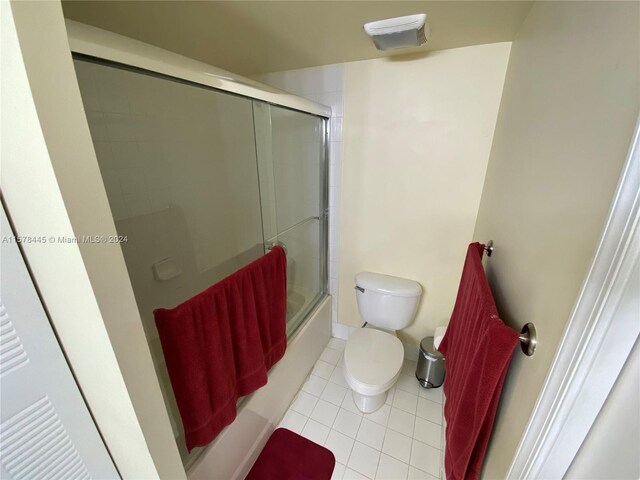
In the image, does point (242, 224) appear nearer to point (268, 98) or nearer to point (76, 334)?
point (268, 98)

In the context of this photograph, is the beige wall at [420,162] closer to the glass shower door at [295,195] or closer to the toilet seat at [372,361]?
the glass shower door at [295,195]

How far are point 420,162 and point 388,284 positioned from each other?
779 mm

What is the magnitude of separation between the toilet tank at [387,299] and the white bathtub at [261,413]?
38 cm

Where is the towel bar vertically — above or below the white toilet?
above

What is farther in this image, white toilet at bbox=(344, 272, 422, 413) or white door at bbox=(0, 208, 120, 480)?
white toilet at bbox=(344, 272, 422, 413)

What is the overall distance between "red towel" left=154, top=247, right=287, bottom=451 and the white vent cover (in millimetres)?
1045

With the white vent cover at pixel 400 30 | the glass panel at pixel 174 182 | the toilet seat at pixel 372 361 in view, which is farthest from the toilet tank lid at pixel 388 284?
the white vent cover at pixel 400 30

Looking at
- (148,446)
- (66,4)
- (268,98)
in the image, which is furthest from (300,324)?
(66,4)

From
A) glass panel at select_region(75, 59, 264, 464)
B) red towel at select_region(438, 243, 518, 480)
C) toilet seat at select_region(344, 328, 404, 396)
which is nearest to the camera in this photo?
red towel at select_region(438, 243, 518, 480)

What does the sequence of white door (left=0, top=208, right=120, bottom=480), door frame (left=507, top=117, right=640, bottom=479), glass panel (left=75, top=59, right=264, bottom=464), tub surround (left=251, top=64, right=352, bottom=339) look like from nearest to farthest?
1. door frame (left=507, top=117, right=640, bottom=479)
2. white door (left=0, top=208, right=120, bottom=480)
3. glass panel (left=75, top=59, right=264, bottom=464)
4. tub surround (left=251, top=64, right=352, bottom=339)

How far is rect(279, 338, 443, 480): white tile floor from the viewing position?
1283mm

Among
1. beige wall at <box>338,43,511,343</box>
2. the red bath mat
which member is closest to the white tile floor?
the red bath mat

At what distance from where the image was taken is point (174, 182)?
1.40 m

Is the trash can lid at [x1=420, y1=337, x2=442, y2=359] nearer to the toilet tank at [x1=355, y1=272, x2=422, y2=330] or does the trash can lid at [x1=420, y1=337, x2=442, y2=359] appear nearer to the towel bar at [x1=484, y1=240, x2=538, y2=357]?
the toilet tank at [x1=355, y1=272, x2=422, y2=330]
